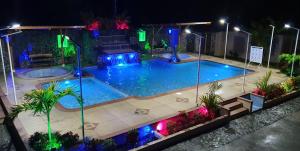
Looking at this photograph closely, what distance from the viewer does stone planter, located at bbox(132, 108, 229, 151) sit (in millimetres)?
8280

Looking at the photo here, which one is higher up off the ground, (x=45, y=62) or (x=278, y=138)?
(x=45, y=62)

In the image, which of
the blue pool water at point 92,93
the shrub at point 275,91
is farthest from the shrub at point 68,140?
the shrub at point 275,91

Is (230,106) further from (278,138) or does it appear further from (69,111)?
(69,111)

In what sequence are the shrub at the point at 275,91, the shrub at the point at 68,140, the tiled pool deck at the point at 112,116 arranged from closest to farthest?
the shrub at the point at 68,140 < the tiled pool deck at the point at 112,116 < the shrub at the point at 275,91

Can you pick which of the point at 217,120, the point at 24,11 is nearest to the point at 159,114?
the point at 217,120

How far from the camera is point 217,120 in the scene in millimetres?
9945

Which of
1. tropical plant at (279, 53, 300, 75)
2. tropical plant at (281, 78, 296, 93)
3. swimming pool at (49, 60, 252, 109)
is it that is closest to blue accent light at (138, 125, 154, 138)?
swimming pool at (49, 60, 252, 109)

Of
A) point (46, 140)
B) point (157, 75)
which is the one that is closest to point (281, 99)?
point (157, 75)

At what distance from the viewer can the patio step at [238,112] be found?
34.9ft

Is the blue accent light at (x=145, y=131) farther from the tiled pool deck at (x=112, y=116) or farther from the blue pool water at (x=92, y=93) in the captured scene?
the blue pool water at (x=92, y=93)

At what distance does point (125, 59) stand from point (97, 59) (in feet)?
7.85

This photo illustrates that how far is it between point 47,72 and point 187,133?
11562 mm

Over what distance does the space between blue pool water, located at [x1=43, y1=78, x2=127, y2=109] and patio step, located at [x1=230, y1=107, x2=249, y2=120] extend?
525 centimetres

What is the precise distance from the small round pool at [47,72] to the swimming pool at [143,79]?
1.58 meters
